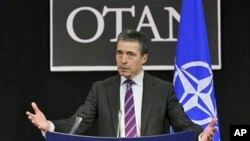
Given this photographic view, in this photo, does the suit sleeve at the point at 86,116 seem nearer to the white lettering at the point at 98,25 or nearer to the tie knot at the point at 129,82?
the tie knot at the point at 129,82

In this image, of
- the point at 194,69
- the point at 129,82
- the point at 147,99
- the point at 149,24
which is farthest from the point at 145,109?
the point at 149,24

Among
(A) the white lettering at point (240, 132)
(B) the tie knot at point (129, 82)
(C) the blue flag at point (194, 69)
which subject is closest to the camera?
(B) the tie knot at point (129, 82)

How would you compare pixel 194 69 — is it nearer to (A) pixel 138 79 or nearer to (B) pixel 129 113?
(A) pixel 138 79

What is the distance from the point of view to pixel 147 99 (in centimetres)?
312

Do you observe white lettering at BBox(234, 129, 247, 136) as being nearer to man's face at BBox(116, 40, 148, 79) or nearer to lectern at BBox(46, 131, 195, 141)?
man's face at BBox(116, 40, 148, 79)

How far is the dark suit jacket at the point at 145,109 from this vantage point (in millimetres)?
3035

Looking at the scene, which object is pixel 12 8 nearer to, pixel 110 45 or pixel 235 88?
pixel 110 45

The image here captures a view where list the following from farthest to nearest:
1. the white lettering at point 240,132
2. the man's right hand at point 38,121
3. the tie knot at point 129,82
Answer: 1. the white lettering at point 240,132
2. the tie knot at point 129,82
3. the man's right hand at point 38,121

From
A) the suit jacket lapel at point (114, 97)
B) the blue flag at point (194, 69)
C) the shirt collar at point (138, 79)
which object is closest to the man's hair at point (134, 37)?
the shirt collar at point (138, 79)

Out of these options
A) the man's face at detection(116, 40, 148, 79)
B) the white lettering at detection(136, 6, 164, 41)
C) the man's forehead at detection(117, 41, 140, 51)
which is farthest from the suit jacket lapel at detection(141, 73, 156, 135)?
the white lettering at detection(136, 6, 164, 41)

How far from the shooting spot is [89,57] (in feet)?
16.3

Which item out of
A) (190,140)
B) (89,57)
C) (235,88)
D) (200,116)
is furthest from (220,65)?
Result: (190,140)

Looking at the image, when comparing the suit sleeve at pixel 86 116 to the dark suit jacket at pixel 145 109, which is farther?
the dark suit jacket at pixel 145 109

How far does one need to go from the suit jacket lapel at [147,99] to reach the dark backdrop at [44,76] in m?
1.79
